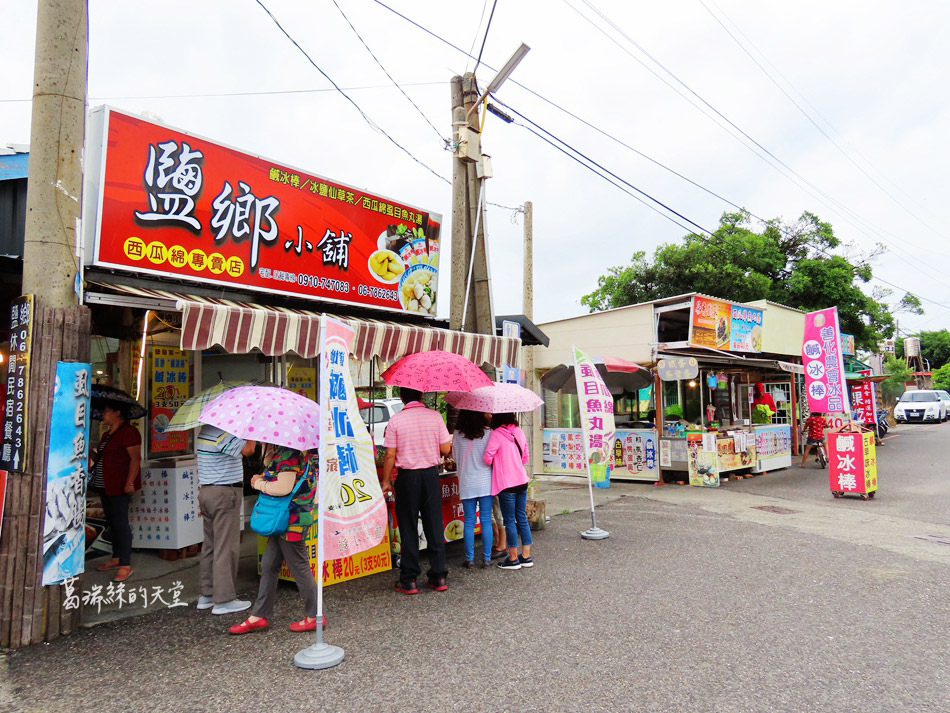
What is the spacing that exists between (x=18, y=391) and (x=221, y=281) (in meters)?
2.27

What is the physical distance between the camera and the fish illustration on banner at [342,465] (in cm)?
420

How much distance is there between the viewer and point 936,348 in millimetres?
61625

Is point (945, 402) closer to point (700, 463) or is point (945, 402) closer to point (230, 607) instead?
point (700, 463)

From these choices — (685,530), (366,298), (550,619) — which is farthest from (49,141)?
(685,530)

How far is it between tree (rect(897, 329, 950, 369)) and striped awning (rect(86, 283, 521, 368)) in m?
67.2

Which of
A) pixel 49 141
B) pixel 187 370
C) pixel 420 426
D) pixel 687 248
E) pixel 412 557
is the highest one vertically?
pixel 687 248

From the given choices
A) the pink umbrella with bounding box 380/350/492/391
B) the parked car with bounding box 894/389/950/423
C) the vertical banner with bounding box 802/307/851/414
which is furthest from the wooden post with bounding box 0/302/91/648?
the parked car with bounding box 894/389/950/423

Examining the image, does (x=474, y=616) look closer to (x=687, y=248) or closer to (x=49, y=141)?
(x=49, y=141)

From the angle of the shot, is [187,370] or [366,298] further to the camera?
[366,298]

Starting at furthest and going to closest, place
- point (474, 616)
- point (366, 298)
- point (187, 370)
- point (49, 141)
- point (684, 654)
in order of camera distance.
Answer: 1. point (366, 298)
2. point (187, 370)
3. point (474, 616)
4. point (49, 141)
5. point (684, 654)

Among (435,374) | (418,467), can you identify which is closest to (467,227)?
(435,374)

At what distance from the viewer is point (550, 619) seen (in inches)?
191

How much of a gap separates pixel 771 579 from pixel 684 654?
7.38 ft

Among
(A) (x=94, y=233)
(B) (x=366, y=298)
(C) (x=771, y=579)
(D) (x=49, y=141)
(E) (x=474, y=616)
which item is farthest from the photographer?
(B) (x=366, y=298)
